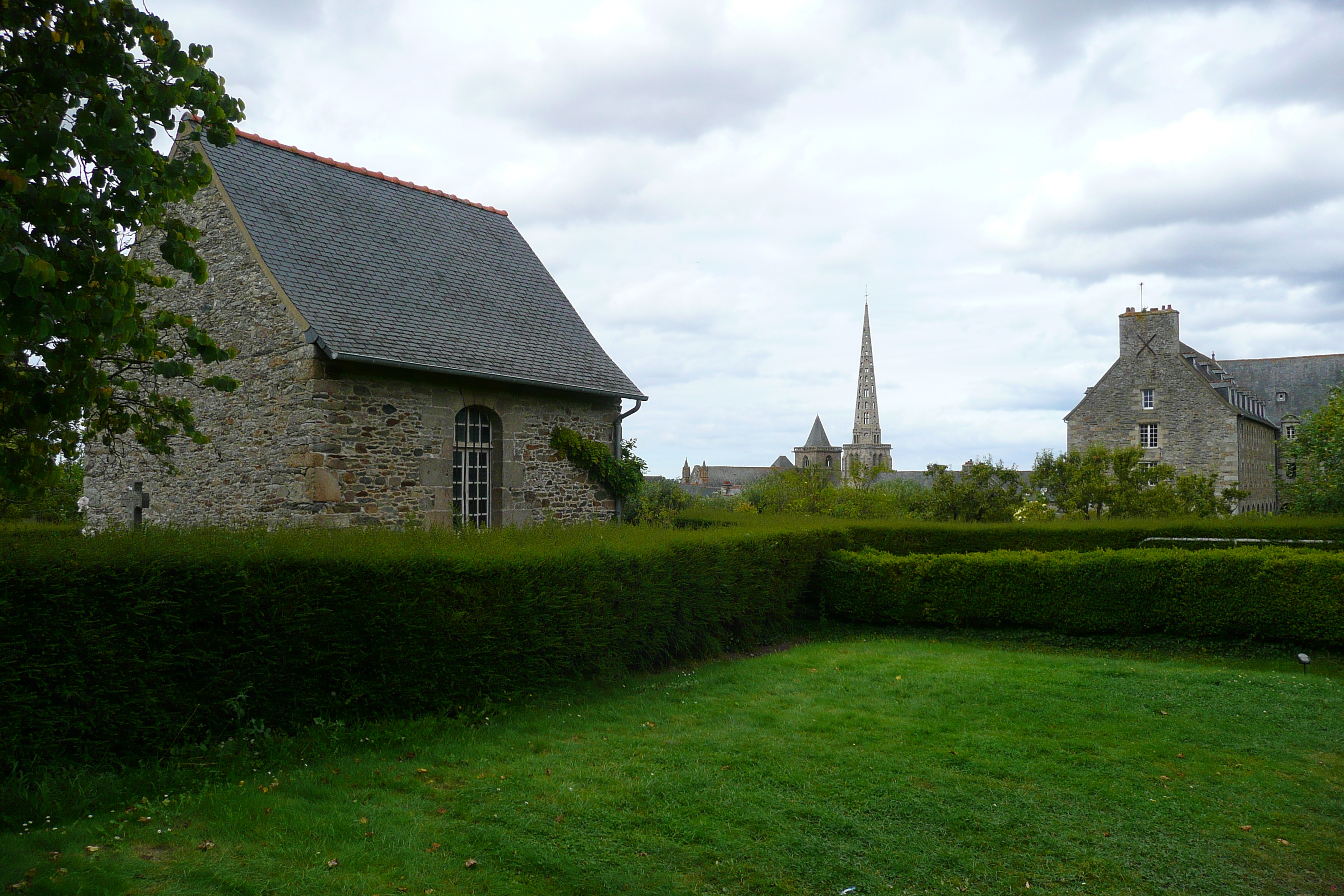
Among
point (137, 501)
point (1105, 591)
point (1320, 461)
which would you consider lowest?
point (1105, 591)

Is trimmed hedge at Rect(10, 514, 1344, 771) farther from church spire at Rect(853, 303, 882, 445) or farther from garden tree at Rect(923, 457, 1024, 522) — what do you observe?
church spire at Rect(853, 303, 882, 445)

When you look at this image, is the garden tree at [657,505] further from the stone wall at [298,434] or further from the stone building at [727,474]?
the stone building at [727,474]

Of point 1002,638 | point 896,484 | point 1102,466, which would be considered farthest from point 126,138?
point 896,484

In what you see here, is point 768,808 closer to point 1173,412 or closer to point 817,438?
point 1173,412

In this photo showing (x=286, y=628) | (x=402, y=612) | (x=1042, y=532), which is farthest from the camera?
(x=1042, y=532)

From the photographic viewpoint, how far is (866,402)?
284ft

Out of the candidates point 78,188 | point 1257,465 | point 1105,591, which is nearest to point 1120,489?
point 1105,591

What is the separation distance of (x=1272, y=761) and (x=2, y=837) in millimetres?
8246

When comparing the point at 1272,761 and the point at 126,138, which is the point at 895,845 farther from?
the point at 126,138

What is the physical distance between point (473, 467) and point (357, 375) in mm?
2649

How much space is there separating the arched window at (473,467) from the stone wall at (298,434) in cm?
17

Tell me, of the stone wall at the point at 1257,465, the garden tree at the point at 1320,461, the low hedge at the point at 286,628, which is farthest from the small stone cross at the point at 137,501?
the stone wall at the point at 1257,465

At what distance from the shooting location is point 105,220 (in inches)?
206

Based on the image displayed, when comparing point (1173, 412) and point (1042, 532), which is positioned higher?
point (1173, 412)
